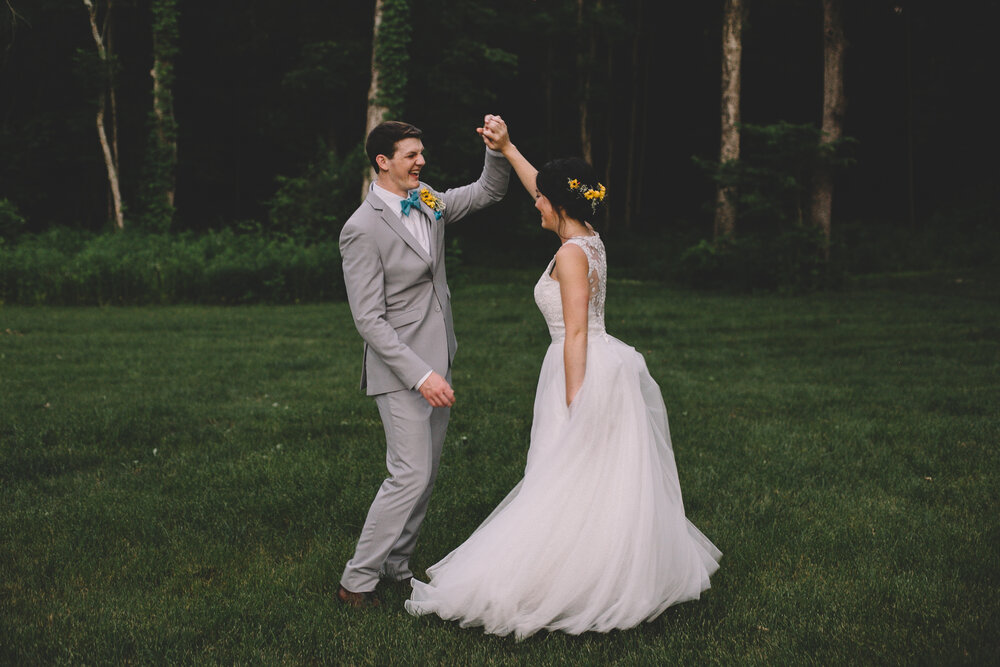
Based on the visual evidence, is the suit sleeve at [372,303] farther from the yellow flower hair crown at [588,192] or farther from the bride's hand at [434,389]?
the yellow flower hair crown at [588,192]

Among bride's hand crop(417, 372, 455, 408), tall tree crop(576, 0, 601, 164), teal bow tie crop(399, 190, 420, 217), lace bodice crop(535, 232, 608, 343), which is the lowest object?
bride's hand crop(417, 372, 455, 408)

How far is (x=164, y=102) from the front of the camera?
27250mm

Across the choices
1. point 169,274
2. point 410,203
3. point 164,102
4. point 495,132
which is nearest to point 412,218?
point 410,203

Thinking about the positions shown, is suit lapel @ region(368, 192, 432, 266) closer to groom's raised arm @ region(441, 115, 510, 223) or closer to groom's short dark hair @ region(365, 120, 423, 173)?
groom's short dark hair @ region(365, 120, 423, 173)

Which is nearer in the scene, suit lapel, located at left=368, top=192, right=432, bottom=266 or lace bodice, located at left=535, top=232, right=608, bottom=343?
lace bodice, located at left=535, top=232, right=608, bottom=343

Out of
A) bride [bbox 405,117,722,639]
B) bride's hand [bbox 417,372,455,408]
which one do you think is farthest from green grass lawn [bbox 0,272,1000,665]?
bride's hand [bbox 417,372,455,408]

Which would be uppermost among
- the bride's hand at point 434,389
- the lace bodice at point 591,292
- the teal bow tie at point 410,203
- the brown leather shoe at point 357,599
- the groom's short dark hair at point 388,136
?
the groom's short dark hair at point 388,136

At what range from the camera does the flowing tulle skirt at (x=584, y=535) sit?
13.7 feet

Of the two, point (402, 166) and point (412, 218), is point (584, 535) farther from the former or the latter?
point (402, 166)

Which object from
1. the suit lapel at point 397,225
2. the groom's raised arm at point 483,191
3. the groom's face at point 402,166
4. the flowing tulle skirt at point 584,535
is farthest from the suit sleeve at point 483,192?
the flowing tulle skirt at point 584,535

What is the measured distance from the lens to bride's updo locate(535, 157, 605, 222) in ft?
14.6

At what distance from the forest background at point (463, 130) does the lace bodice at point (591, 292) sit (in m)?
14.9

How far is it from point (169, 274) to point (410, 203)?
15.0 metres

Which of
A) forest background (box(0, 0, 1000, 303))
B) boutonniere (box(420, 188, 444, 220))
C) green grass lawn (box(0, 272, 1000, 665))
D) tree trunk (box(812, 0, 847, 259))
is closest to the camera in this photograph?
green grass lawn (box(0, 272, 1000, 665))
